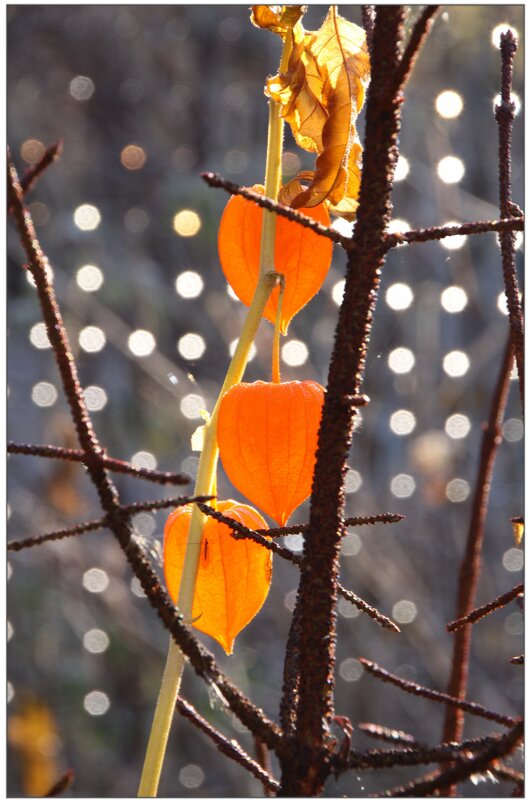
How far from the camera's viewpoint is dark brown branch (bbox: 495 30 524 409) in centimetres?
26

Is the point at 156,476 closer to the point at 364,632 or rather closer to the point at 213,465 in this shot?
the point at 213,465

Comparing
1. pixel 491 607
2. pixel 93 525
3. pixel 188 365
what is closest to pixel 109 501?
pixel 93 525

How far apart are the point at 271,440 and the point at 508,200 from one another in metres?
0.11

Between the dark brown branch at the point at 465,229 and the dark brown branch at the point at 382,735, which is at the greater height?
the dark brown branch at the point at 465,229

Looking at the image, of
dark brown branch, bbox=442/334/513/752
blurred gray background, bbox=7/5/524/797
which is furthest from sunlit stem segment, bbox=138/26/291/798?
blurred gray background, bbox=7/5/524/797

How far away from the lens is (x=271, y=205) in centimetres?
20

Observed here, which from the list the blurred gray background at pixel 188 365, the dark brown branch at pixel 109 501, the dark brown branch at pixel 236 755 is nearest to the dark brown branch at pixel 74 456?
the dark brown branch at pixel 109 501

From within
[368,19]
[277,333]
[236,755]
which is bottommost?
[236,755]

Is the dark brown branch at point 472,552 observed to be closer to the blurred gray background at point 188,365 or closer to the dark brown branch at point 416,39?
the dark brown branch at point 416,39

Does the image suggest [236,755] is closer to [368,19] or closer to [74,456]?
[74,456]

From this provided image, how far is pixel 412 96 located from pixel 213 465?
166 centimetres

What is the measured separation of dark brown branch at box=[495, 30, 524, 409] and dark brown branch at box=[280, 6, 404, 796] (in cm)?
6

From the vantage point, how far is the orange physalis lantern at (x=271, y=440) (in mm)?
263

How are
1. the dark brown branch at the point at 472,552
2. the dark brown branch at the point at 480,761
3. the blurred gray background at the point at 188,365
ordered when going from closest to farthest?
1. the dark brown branch at the point at 480,761
2. the dark brown branch at the point at 472,552
3. the blurred gray background at the point at 188,365
